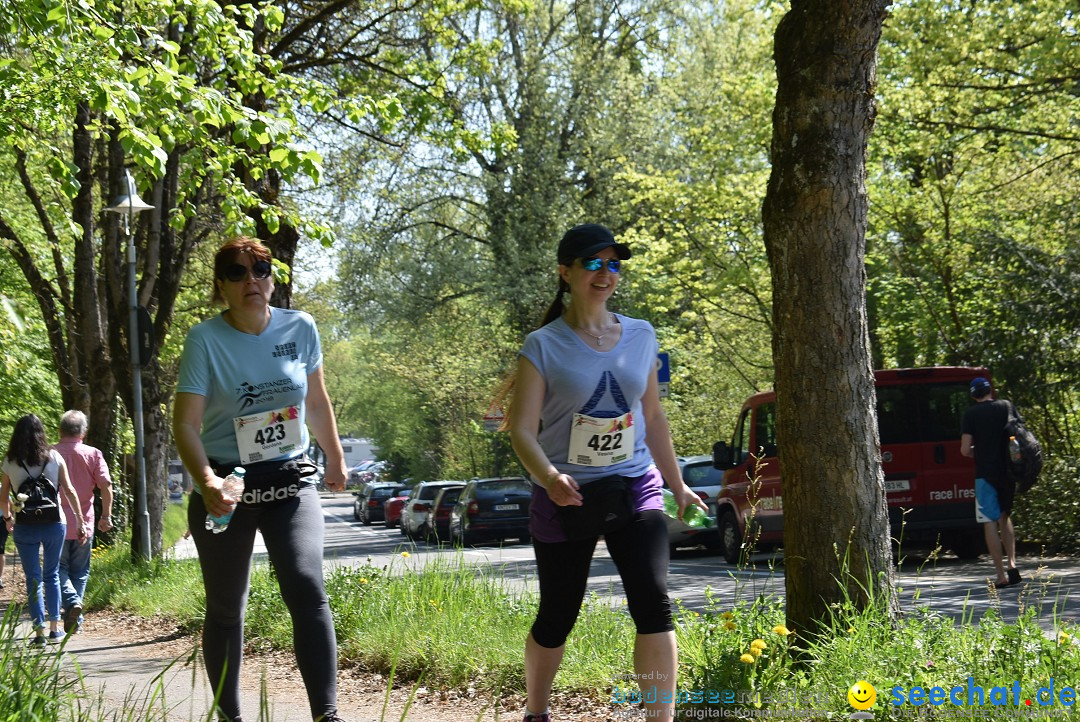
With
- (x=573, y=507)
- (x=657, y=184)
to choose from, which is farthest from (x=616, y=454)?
(x=657, y=184)

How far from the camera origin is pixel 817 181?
590 cm

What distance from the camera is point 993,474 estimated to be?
38.4 ft

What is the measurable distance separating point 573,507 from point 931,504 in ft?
37.3

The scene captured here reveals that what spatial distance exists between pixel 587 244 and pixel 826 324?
1420 millimetres

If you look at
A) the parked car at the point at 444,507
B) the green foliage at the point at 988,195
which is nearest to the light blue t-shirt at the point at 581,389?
the green foliage at the point at 988,195

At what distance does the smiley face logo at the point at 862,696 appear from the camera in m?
4.60

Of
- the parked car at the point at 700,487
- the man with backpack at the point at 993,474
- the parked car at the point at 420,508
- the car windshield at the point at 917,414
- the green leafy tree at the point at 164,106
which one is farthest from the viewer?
the parked car at the point at 420,508

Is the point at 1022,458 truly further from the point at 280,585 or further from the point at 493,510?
the point at 493,510

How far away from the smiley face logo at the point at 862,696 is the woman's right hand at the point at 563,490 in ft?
3.90

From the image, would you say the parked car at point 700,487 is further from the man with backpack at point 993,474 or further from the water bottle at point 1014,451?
the water bottle at point 1014,451

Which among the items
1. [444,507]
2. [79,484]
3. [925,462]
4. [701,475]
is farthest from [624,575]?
[444,507]

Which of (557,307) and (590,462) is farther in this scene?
(557,307)

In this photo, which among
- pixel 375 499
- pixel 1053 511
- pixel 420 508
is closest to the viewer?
pixel 1053 511

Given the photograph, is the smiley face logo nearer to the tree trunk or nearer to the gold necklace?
the tree trunk
